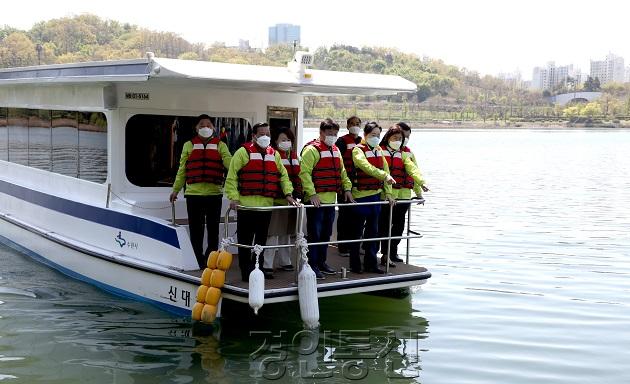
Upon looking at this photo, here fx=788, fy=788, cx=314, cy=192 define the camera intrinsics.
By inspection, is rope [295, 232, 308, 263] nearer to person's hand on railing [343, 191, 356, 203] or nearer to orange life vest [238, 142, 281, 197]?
orange life vest [238, 142, 281, 197]

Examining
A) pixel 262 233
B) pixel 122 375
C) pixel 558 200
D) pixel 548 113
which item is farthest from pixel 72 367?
pixel 548 113

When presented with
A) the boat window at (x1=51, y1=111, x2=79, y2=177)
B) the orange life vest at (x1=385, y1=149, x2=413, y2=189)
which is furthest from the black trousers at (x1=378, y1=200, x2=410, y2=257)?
the boat window at (x1=51, y1=111, x2=79, y2=177)

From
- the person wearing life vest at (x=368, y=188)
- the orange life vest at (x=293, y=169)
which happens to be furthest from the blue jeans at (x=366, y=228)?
the orange life vest at (x=293, y=169)

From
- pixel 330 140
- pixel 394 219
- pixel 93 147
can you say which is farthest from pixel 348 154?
pixel 93 147

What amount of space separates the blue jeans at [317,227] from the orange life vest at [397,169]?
38.0 inches

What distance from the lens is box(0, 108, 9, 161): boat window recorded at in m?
12.1

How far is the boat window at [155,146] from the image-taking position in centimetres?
872

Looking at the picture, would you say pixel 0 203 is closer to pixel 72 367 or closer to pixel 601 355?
pixel 72 367

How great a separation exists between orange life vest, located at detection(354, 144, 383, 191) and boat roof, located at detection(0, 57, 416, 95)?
84 cm

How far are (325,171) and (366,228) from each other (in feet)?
2.88

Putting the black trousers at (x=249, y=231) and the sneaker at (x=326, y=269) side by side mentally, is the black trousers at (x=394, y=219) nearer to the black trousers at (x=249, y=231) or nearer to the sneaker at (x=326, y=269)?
the sneaker at (x=326, y=269)

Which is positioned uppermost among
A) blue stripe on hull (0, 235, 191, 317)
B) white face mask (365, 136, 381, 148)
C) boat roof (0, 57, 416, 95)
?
boat roof (0, 57, 416, 95)

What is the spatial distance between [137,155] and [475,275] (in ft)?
17.2

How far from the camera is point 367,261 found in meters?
8.00
